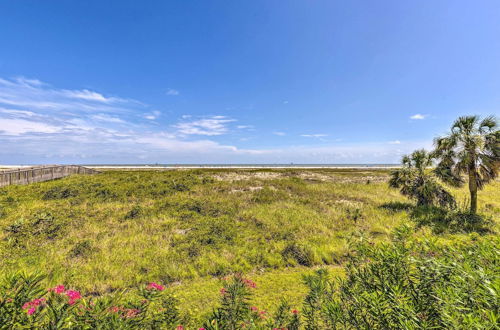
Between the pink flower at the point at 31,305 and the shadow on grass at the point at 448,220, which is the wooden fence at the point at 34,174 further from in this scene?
the shadow on grass at the point at 448,220

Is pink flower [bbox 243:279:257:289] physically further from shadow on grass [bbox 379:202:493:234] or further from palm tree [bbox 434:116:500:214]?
palm tree [bbox 434:116:500:214]

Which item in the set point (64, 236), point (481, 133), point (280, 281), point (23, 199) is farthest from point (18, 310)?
point (481, 133)

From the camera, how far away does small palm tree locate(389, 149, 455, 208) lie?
1500cm

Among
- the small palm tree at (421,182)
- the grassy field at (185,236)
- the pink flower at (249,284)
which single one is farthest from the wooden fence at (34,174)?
the small palm tree at (421,182)

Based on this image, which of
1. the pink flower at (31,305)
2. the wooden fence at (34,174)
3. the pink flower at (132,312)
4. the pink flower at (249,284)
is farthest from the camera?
the wooden fence at (34,174)

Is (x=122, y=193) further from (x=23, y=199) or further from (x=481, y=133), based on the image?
(x=481, y=133)

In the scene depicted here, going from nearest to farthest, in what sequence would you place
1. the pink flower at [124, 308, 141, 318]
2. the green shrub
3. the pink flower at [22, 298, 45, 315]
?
the green shrub
the pink flower at [22, 298, 45, 315]
the pink flower at [124, 308, 141, 318]

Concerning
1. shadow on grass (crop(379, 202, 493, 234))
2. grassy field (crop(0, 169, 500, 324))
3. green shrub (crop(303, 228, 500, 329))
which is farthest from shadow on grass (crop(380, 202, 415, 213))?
green shrub (crop(303, 228, 500, 329))

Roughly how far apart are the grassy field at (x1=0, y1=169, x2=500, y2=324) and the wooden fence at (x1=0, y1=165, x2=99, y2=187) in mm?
3335

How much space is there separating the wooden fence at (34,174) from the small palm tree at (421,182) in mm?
35583

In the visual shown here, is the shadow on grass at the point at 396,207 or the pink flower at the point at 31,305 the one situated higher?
the pink flower at the point at 31,305

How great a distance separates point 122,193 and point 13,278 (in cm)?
1668

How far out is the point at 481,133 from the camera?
12438 millimetres

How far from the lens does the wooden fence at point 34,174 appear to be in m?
17.7
